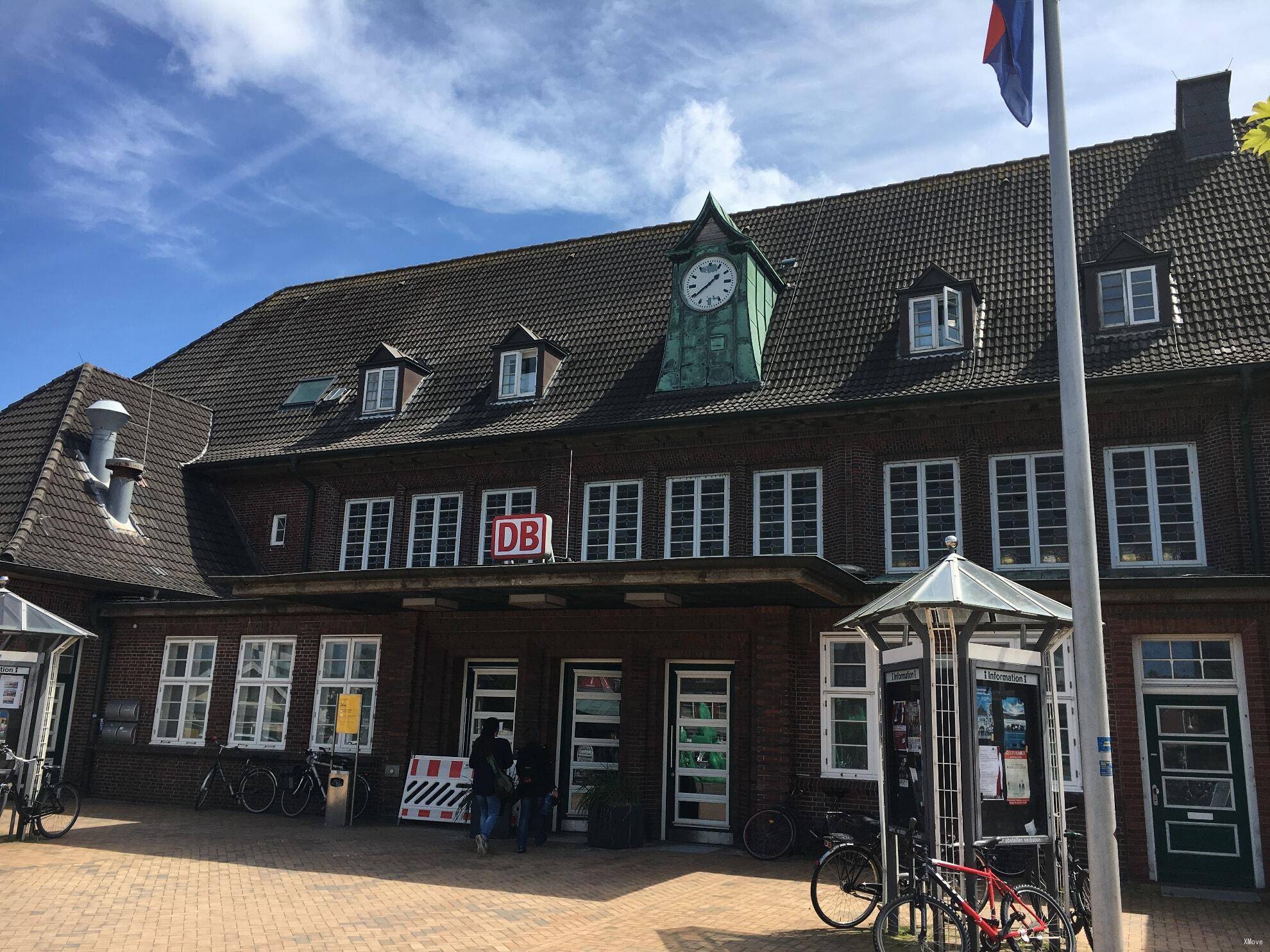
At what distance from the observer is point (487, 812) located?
13992 millimetres

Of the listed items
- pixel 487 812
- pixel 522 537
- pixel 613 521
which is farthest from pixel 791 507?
pixel 487 812

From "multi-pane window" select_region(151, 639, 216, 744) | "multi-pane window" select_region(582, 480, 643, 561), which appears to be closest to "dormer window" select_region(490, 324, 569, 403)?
"multi-pane window" select_region(582, 480, 643, 561)

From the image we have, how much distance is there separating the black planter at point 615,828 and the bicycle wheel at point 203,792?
767 cm

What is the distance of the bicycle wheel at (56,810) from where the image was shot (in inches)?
553

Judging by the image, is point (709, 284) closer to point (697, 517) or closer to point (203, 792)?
point (697, 517)

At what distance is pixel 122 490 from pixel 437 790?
30.8 ft

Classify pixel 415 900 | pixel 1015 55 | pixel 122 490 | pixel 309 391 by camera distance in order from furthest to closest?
1. pixel 309 391
2. pixel 122 490
3. pixel 415 900
4. pixel 1015 55

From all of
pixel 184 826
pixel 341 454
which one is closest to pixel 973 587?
pixel 184 826

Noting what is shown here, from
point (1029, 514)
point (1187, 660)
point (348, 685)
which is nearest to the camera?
point (1187, 660)

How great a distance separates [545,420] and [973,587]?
1106 centimetres

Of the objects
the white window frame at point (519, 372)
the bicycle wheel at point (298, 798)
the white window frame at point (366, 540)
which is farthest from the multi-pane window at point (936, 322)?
the bicycle wheel at point (298, 798)

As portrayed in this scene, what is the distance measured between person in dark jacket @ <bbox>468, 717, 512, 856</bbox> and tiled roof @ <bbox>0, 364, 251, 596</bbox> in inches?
367

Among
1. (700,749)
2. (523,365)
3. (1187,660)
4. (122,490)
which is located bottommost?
(700,749)

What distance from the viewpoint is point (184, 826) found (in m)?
16.0
